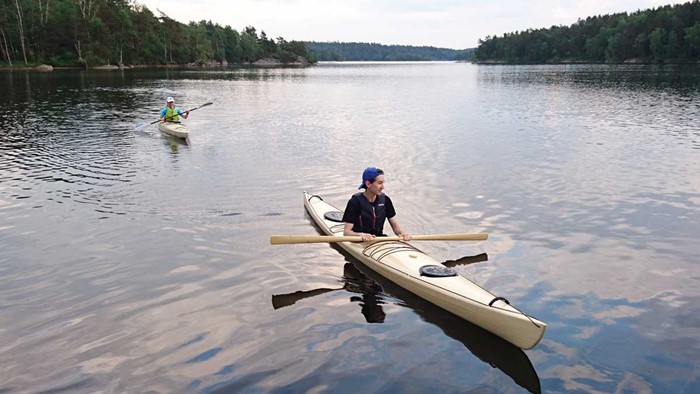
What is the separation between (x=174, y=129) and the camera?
2470 cm

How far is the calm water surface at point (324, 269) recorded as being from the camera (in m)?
7.00

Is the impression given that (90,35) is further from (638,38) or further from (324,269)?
(638,38)

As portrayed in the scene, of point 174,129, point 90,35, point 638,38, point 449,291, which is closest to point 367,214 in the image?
point 449,291

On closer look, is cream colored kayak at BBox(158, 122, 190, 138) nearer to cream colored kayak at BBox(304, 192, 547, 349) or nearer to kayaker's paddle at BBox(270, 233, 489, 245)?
cream colored kayak at BBox(304, 192, 547, 349)

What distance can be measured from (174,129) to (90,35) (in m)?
95.8

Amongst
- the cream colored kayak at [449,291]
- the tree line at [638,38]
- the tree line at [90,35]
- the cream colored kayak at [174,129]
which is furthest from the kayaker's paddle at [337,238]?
the tree line at [638,38]

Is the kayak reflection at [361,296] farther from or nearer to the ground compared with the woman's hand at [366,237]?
nearer to the ground

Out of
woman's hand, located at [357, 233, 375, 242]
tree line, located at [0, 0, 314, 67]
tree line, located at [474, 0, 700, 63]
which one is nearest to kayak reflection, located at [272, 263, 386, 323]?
woman's hand, located at [357, 233, 375, 242]

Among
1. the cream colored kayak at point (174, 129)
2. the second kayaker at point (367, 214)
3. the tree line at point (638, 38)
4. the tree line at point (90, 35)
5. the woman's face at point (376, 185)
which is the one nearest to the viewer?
the woman's face at point (376, 185)

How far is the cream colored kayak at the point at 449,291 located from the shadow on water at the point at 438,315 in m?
0.12

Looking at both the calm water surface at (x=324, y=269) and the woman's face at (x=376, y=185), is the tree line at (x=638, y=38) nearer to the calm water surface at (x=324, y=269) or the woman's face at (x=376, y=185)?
the calm water surface at (x=324, y=269)

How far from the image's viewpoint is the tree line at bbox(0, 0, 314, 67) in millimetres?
96500

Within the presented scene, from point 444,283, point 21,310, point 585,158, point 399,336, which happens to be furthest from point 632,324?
point 585,158

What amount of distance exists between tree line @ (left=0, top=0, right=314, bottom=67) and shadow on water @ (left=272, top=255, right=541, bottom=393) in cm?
10245
